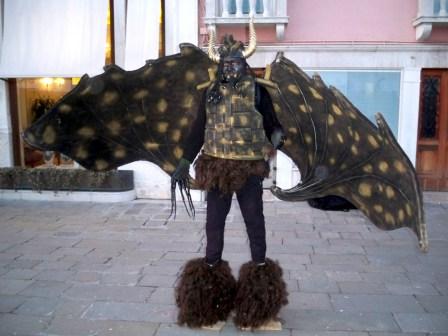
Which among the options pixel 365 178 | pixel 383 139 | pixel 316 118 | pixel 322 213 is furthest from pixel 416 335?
pixel 322 213

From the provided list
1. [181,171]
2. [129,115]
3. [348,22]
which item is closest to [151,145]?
[129,115]

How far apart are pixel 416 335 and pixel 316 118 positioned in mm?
1793

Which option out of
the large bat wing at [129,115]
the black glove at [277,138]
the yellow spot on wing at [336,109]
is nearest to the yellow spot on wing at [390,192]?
the yellow spot on wing at [336,109]

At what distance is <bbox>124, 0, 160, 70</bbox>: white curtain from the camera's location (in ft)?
25.9

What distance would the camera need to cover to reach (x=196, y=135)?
11.4 feet

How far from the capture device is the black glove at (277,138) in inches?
135

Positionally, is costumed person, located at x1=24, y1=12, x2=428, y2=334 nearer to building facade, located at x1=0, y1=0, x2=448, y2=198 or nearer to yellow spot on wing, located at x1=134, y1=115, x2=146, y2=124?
yellow spot on wing, located at x1=134, y1=115, x2=146, y2=124

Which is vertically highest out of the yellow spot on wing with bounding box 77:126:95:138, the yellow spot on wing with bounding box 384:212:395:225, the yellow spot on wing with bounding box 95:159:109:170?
the yellow spot on wing with bounding box 77:126:95:138

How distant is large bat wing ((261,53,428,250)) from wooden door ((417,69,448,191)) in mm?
5495

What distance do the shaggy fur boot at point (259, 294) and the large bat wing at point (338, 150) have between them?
1.86ft

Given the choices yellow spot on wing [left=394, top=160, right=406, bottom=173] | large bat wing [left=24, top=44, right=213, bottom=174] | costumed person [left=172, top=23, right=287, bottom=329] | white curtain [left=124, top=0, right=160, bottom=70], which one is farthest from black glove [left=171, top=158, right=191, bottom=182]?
white curtain [left=124, top=0, right=160, bottom=70]

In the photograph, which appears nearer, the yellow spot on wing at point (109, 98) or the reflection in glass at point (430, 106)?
the yellow spot on wing at point (109, 98)

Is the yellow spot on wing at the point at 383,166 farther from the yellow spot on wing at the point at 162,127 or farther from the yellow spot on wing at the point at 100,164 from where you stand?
the yellow spot on wing at the point at 100,164

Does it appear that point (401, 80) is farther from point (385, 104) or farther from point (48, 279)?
point (48, 279)
